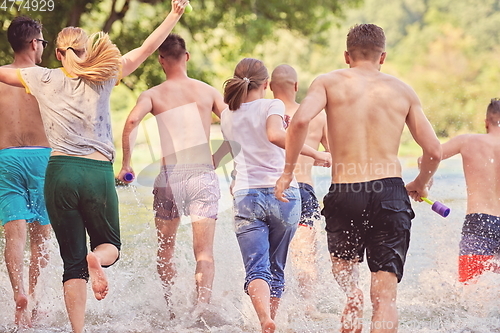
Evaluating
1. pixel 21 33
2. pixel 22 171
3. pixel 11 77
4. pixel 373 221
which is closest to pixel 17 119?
pixel 22 171

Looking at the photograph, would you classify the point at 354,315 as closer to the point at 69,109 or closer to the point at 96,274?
the point at 96,274

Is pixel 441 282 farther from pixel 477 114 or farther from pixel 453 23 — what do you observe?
pixel 453 23

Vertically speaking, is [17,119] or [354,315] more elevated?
[17,119]

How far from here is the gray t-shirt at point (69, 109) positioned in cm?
396

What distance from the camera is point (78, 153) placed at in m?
3.95

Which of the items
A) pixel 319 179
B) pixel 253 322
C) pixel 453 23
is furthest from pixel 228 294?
pixel 453 23

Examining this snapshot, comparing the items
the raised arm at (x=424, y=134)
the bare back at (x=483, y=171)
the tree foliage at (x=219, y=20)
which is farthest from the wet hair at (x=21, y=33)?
the tree foliage at (x=219, y=20)

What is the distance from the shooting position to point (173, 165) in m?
4.91

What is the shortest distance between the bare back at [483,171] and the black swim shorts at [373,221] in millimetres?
1410

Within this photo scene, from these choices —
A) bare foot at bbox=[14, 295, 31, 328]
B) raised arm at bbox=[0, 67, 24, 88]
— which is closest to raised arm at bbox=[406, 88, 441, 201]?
raised arm at bbox=[0, 67, 24, 88]

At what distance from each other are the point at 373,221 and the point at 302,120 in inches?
25.7

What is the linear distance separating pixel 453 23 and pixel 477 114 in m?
17.0

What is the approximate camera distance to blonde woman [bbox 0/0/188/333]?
155 inches

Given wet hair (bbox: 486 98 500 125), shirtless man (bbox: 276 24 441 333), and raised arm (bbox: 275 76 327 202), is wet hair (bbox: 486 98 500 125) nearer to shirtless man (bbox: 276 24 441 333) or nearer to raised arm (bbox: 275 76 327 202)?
shirtless man (bbox: 276 24 441 333)
